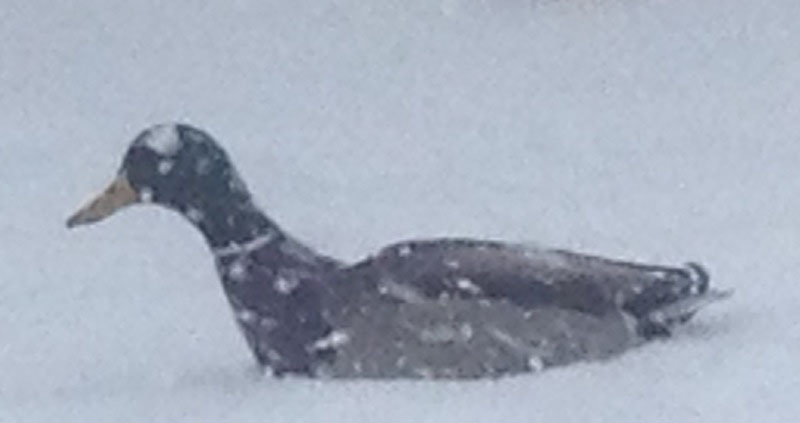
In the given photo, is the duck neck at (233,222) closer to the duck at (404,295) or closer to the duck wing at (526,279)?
the duck at (404,295)

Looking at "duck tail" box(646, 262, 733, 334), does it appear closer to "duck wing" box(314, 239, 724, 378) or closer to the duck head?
"duck wing" box(314, 239, 724, 378)

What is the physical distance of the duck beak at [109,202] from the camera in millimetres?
5484

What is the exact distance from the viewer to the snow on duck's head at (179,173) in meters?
5.43

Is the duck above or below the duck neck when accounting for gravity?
below

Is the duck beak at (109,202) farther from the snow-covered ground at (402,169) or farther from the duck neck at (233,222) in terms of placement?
the snow-covered ground at (402,169)

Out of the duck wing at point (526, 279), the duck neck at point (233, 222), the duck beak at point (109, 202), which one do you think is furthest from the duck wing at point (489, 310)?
the duck beak at point (109, 202)

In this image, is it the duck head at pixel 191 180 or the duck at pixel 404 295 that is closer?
the duck at pixel 404 295

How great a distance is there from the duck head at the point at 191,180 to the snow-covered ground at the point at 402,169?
1.02 feet

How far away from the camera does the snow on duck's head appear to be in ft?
17.8

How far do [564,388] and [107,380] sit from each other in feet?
3.05

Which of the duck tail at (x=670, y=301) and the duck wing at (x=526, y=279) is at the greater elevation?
the duck wing at (x=526, y=279)

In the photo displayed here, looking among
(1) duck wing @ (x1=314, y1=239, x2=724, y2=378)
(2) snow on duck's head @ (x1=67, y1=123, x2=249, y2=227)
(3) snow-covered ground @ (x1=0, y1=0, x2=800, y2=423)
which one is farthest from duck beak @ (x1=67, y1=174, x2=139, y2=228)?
(1) duck wing @ (x1=314, y1=239, x2=724, y2=378)

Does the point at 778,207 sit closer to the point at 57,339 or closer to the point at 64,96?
the point at 57,339

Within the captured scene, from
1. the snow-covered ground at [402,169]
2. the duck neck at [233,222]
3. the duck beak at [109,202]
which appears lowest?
the snow-covered ground at [402,169]
